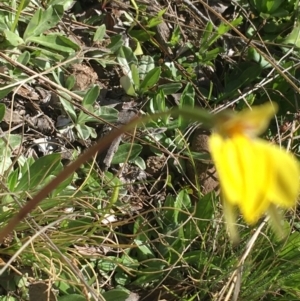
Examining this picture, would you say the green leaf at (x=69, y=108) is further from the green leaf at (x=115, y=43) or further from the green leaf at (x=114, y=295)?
the green leaf at (x=114, y=295)

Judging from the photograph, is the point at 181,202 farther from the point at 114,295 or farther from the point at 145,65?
the point at 145,65

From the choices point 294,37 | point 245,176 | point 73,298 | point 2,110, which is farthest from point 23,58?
point 245,176

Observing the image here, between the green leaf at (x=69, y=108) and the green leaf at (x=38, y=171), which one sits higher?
the green leaf at (x=69, y=108)

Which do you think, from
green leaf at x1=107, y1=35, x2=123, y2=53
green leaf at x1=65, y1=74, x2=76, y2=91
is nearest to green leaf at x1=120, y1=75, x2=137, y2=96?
green leaf at x1=107, y1=35, x2=123, y2=53

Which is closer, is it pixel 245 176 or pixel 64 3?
pixel 245 176

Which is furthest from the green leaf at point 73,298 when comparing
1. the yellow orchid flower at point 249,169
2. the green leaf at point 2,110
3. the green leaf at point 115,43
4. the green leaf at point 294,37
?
the green leaf at point 294,37

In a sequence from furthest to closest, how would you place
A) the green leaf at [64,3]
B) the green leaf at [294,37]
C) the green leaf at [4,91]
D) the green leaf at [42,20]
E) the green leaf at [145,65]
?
1. the green leaf at [294,37]
2. the green leaf at [145,65]
3. the green leaf at [64,3]
4. the green leaf at [42,20]
5. the green leaf at [4,91]

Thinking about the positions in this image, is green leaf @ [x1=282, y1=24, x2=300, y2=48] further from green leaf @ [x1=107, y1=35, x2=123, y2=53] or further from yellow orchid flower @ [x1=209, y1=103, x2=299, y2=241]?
yellow orchid flower @ [x1=209, y1=103, x2=299, y2=241]
